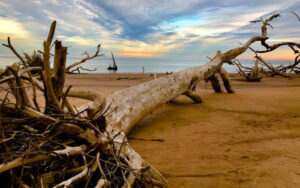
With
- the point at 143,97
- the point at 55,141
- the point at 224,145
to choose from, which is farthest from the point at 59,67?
the point at 224,145

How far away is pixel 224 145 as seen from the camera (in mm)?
2732

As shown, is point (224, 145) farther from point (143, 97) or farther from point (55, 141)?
point (55, 141)

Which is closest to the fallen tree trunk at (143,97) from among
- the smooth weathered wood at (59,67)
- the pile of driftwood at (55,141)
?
the pile of driftwood at (55,141)

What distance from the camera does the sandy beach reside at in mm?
1961

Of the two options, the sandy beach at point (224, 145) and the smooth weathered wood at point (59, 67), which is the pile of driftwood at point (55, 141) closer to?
the smooth weathered wood at point (59, 67)

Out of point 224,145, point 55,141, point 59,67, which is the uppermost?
point 59,67

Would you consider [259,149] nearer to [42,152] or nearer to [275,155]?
[275,155]

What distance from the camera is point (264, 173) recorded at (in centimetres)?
199

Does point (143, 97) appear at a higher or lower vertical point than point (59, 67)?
lower

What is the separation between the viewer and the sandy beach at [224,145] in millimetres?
1961

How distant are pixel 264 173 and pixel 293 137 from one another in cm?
130

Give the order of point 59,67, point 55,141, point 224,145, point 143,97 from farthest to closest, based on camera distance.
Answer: point 143,97
point 224,145
point 59,67
point 55,141

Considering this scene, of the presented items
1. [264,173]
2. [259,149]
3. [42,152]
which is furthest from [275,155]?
[42,152]

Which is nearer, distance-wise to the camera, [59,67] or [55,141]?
[55,141]
